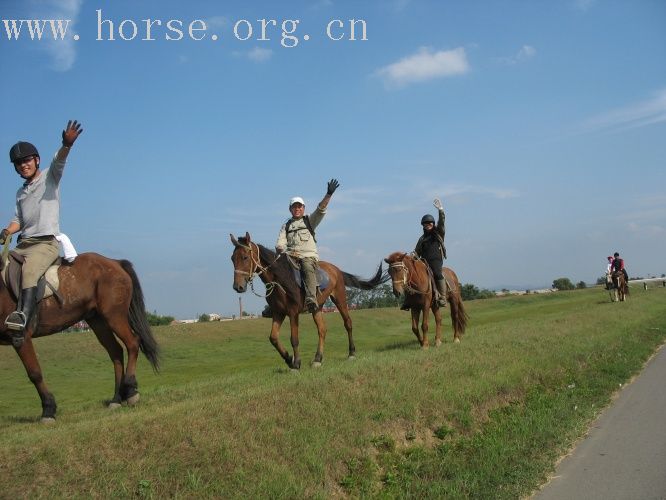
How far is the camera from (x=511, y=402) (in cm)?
1064

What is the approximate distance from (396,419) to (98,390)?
9150mm

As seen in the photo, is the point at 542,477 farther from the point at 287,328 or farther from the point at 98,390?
the point at 287,328

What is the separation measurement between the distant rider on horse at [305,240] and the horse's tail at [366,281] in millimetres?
2893

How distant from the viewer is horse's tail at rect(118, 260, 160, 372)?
396 inches

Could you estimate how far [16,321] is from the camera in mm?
8164

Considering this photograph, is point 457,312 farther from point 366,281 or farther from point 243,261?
point 243,261

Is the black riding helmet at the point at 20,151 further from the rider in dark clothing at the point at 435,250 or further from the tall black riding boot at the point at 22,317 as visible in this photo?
the rider in dark clothing at the point at 435,250

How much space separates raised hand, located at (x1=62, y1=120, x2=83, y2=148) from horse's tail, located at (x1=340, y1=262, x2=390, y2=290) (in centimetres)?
860

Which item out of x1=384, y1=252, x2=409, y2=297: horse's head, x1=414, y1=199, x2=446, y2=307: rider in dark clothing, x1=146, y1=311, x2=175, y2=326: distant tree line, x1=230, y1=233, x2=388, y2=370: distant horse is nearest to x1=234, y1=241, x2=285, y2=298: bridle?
x1=230, y1=233, x2=388, y2=370: distant horse

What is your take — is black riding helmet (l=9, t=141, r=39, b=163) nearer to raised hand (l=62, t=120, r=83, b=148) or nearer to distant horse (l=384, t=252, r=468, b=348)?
raised hand (l=62, t=120, r=83, b=148)

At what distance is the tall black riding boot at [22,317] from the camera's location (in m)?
8.13

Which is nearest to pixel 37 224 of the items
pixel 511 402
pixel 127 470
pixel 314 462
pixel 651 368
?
pixel 127 470

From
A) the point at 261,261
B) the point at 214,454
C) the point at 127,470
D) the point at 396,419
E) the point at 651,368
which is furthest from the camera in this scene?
the point at 651,368

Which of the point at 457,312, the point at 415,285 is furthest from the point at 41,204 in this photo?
the point at 457,312
